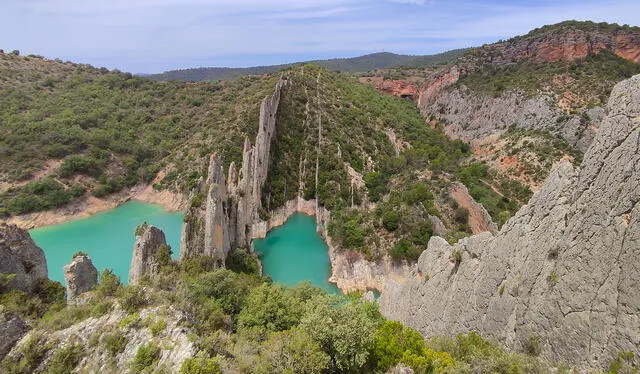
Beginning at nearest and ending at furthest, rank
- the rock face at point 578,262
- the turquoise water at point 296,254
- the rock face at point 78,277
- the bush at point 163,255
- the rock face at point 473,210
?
the rock face at point 578,262, the rock face at point 78,277, the bush at point 163,255, the turquoise water at point 296,254, the rock face at point 473,210

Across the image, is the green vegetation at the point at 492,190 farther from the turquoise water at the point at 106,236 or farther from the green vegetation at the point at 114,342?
the turquoise water at the point at 106,236

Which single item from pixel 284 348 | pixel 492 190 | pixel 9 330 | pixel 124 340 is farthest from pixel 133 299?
pixel 492 190

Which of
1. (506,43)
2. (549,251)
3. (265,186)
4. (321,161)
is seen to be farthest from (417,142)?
(549,251)

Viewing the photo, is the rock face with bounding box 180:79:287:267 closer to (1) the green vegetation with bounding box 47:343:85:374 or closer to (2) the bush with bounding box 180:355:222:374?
(1) the green vegetation with bounding box 47:343:85:374

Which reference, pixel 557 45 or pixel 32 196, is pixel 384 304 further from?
pixel 557 45

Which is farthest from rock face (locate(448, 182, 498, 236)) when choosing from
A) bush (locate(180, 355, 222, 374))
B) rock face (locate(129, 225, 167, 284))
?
bush (locate(180, 355, 222, 374))

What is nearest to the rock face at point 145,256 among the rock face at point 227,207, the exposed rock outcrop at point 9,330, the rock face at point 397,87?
the rock face at point 227,207

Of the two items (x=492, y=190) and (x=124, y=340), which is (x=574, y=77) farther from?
(x=124, y=340)
